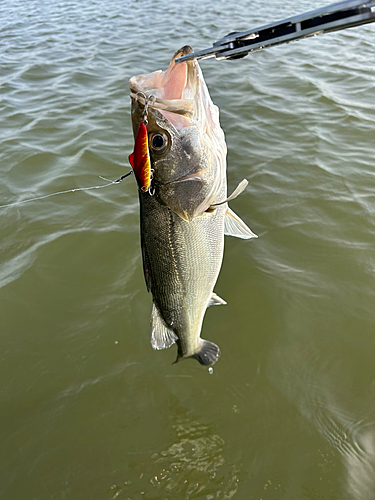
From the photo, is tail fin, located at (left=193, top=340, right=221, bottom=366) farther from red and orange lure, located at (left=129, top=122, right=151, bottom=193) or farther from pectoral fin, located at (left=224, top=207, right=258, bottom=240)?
red and orange lure, located at (left=129, top=122, right=151, bottom=193)

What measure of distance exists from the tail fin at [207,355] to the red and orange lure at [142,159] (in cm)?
122

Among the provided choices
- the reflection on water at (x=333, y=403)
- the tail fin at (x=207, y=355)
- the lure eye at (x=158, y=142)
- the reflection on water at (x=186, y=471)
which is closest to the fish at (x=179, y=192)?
the lure eye at (x=158, y=142)

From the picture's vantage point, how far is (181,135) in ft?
5.96

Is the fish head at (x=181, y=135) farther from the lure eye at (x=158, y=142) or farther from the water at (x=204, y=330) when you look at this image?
the water at (x=204, y=330)

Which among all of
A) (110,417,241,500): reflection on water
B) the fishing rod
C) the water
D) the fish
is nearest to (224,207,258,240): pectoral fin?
the fish

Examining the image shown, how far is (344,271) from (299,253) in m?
0.45

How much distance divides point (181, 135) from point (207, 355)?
4.78 ft

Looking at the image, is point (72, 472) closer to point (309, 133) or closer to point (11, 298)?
point (11, 298)

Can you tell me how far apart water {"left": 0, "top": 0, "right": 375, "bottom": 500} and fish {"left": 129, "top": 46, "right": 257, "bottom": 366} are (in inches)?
31.2

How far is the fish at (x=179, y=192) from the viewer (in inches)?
69.2

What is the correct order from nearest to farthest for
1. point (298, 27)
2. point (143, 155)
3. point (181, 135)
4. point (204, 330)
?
point (298, 27) → point (143, 155) → point (181, 135) → point (204, 330)

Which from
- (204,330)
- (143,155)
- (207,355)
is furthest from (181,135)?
(204,330)

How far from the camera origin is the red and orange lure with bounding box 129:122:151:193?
1688mm

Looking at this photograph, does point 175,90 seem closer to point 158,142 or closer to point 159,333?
point 158,142
